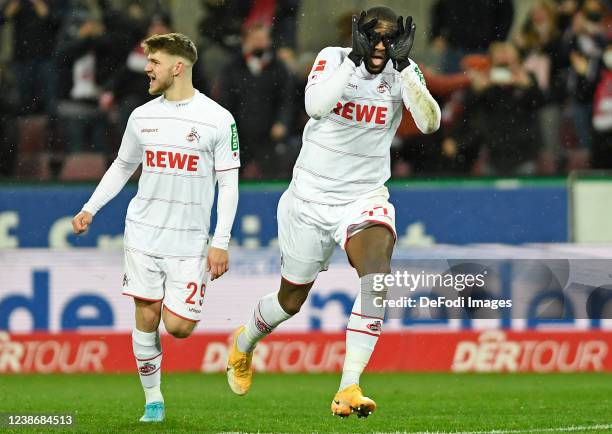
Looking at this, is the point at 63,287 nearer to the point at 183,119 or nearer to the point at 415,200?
the point at 415,200

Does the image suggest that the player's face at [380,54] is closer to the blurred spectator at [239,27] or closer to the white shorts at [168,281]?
the white shorts at [168,281]

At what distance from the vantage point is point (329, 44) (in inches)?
469

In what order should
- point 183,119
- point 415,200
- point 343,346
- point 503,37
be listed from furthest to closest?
1. point 503,37
2. point 415,200
3. point 343,346
4. point 183,119

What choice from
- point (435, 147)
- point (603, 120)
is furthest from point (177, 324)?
point (603, 120)

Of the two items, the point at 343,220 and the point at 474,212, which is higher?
the point at 343,220

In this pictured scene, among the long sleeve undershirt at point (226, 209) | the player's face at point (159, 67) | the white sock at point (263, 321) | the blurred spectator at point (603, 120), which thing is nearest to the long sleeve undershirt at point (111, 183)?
the player's face at point (159, 67)

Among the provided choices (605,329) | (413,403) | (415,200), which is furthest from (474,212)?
(413,403)

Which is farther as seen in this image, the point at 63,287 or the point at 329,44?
the point at 329,44

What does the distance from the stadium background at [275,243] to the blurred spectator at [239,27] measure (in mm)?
29

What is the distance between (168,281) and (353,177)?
1.16m

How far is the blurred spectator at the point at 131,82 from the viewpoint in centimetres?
1183

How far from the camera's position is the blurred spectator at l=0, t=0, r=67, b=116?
1188cm

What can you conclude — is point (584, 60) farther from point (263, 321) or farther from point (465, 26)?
point (263, 321)

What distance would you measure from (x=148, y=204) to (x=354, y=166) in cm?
113
